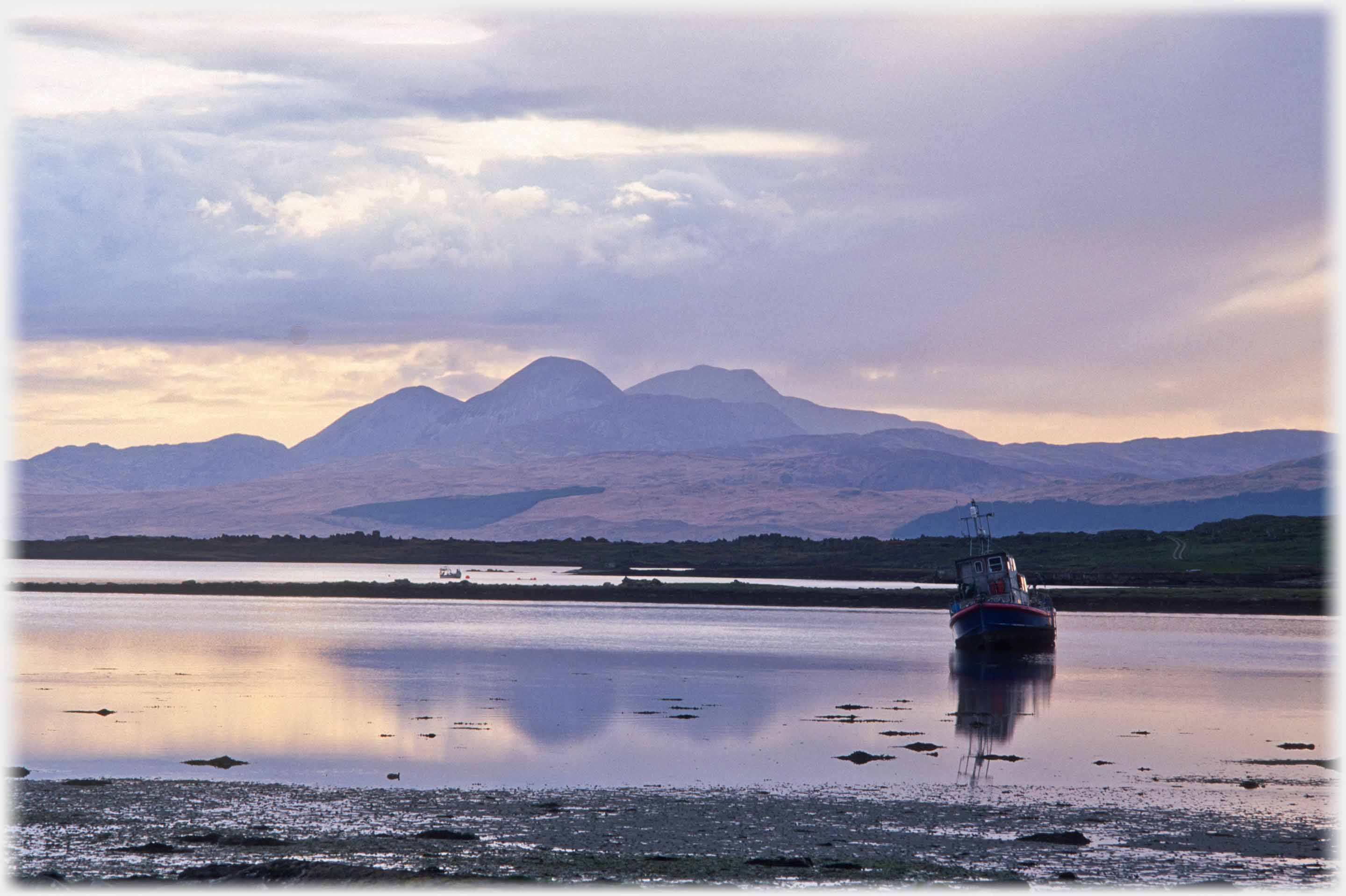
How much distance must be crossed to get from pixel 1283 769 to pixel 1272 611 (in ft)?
231

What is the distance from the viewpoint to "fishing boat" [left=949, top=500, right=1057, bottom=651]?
6356cm

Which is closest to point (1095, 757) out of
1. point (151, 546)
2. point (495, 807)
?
point (495, 807)

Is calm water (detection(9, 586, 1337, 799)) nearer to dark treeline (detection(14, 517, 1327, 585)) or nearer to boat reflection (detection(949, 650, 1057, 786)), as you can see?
boat reflection (detection(949, 650, 1057, 786))

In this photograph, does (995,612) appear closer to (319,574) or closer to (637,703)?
(637,703)

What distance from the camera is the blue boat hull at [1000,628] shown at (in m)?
63.4

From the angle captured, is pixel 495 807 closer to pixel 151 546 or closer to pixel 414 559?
pixel 414 559

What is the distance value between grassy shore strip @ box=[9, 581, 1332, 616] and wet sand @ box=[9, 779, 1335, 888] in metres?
75.2

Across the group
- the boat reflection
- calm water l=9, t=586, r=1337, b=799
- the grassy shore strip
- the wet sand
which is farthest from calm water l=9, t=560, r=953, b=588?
the wet sand

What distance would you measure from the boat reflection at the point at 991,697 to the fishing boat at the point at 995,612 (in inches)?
23.0

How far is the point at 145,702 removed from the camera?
128 feet

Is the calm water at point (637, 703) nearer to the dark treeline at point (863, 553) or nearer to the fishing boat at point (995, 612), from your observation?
the fishing boat at point (995, 612)

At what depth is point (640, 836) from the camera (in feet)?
71.4

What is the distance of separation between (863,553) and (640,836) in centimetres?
13582

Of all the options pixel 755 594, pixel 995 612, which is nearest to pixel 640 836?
pixel 995 612
